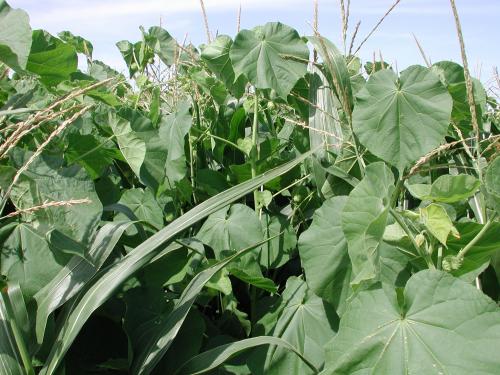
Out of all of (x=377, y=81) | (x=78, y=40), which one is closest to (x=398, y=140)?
(x=377, y=81)

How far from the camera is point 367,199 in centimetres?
130

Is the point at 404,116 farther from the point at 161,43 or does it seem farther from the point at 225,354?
the point at 161,43

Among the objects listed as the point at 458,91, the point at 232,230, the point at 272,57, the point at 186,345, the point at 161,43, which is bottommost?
the point at 186,345

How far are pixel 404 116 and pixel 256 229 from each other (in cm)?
60

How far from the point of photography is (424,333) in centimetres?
117

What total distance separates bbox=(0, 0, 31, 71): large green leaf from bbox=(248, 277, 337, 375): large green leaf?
93 centimetres

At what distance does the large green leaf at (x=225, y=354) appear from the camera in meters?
1.44

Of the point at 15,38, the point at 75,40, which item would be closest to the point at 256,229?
the point at 15,38

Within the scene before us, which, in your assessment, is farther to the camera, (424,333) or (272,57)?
(272,57)

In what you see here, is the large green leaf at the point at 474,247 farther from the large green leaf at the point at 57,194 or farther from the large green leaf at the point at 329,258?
the large green leaf at the point at 57,194

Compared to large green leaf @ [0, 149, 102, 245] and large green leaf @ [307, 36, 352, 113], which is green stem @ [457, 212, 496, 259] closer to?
large green leaf @ [307, 36, 352, 113]


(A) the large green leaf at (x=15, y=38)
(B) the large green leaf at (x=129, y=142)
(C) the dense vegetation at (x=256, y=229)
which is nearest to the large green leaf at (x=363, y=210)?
(C) the dense vegetation at (x=256, y=229)

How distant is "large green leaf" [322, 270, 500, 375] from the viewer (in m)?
1.13

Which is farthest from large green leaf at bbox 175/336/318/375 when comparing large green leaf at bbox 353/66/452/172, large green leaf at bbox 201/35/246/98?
large green leaf at bbox 201/35/246/98
